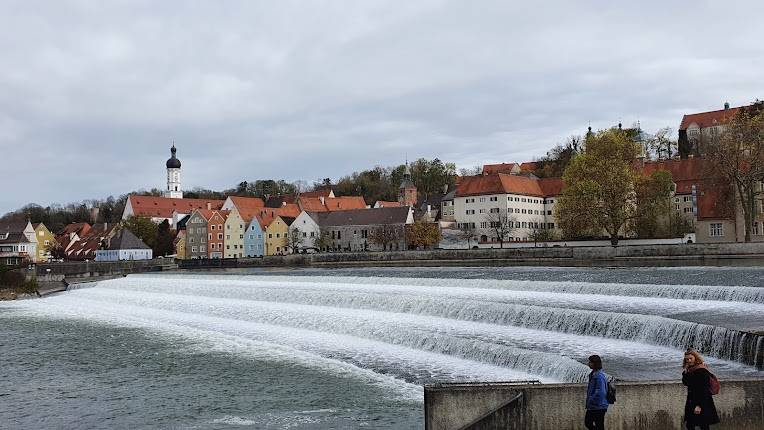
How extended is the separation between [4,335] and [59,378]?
12.3 m

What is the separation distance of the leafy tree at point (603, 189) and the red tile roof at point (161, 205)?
84224 millimetres

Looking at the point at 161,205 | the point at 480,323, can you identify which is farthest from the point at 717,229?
the point at 161,205

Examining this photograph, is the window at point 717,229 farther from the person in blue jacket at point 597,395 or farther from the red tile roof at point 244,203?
the red tile roof at point 244,203

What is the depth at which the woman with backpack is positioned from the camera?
9242 mm

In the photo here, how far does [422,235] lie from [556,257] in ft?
98.1

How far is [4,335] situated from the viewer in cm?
3052

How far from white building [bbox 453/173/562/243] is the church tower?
257ft

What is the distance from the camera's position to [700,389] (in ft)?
30.5

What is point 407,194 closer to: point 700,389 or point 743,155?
point 743,155

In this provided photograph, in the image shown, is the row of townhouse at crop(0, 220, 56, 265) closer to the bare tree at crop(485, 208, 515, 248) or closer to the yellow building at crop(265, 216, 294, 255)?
the yellow building at crop(265, 216, 294, 255)

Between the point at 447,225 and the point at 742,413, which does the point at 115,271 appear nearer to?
the point at 447,225

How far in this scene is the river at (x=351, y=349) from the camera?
1565 centimetres

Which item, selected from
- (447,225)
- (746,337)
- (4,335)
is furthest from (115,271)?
(746,337)

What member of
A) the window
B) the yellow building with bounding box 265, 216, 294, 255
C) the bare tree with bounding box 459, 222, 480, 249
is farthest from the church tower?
the window
